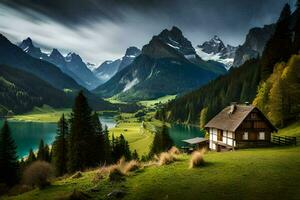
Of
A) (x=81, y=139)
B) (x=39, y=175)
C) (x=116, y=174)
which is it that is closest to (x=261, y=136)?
(x=81, y=139)

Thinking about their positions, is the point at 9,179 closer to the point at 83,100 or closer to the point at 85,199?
the point at 83,100

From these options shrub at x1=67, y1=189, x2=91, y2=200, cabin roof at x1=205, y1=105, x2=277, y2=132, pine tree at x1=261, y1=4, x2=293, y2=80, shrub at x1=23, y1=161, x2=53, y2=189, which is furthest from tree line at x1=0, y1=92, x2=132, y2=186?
pine tree at x1=261, y1=4, x2=293, y2=80

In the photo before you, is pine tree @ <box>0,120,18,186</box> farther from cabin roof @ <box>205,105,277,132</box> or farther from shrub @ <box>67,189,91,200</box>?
shrub @ <box>67,189,91,200</box>

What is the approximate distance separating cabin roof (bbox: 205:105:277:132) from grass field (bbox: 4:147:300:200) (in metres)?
27.6

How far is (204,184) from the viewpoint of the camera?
2386 cm

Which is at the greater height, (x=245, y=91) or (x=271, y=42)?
(x=271, y=42)

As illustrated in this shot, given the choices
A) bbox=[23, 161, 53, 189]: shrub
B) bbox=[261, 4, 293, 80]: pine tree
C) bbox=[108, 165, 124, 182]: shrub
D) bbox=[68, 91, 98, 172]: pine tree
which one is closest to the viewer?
bbox=[108, 165, 124, 182]: shrub

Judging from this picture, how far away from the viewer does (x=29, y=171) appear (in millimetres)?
28516

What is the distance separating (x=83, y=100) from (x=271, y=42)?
2883 inches

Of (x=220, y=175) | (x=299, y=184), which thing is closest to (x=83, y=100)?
(x=220, y=175)

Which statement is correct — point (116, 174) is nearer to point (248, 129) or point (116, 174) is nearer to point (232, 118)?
point (248, 129)

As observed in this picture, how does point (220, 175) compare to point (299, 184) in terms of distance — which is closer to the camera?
point (299, 184)

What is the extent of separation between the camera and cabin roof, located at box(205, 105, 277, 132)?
58.4 m

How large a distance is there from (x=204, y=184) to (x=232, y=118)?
132 ft
